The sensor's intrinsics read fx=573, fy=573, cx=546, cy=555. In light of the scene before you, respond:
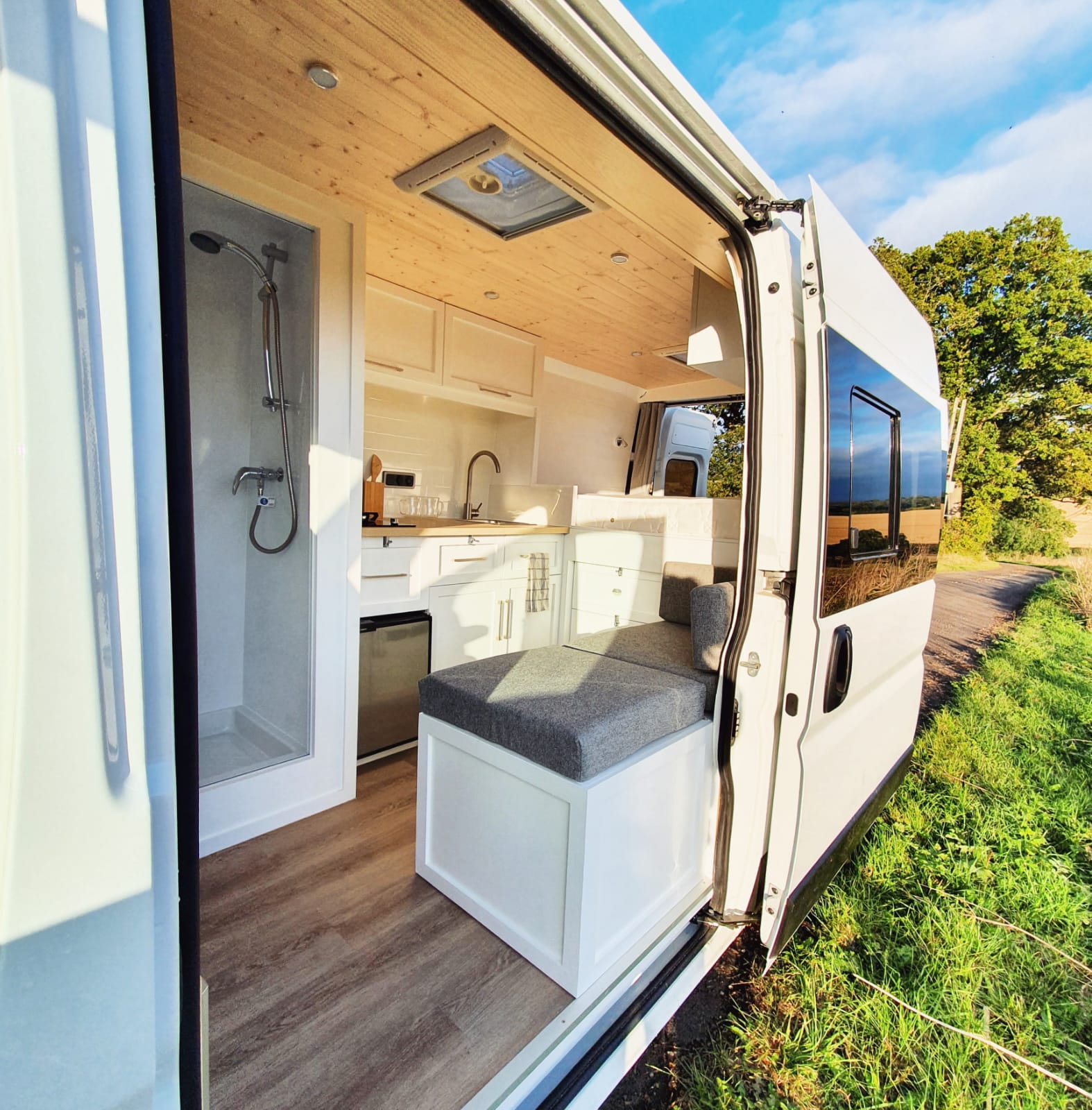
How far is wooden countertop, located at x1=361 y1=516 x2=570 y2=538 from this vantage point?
2631mm

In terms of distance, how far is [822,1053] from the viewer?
4.66 ft

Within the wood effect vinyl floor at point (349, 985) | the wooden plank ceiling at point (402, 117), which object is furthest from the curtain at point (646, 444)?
the wood effect vinyl floor at point (349, 985)

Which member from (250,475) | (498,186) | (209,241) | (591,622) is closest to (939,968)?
(591,622)

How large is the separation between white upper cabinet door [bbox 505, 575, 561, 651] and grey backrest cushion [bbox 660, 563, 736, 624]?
33.9 inches

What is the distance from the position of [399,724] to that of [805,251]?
2.45 metres

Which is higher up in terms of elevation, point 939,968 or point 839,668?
point 839,668

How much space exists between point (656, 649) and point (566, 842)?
36.3 inches

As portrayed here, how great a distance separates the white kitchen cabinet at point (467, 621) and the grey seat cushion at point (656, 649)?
73 cm

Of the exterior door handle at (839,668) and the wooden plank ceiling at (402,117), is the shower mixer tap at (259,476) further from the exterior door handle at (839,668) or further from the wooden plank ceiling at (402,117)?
the exterior door handle at (839,668)

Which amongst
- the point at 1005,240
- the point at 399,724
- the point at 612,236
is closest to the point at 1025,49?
the point at 1005,240

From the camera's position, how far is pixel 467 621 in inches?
123

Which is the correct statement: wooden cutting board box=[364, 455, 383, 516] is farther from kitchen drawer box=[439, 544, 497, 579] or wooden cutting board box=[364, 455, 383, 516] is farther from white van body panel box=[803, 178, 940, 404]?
white van body panel box=[803, 178, 940, 404]

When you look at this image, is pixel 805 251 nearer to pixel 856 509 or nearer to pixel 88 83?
→ pixel 856 509

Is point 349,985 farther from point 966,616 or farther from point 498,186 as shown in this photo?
point 966,616
